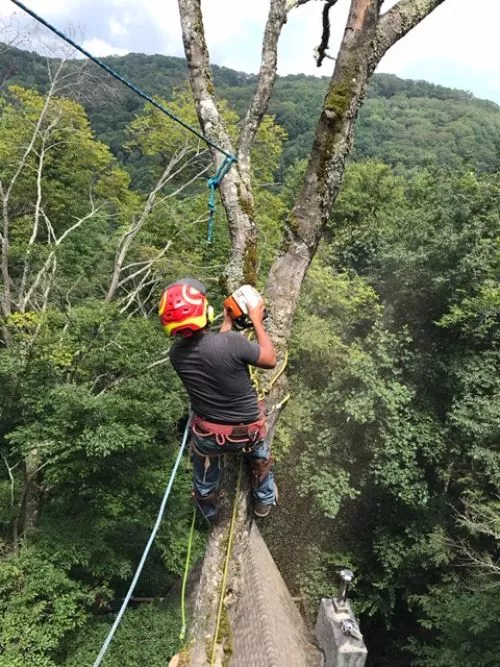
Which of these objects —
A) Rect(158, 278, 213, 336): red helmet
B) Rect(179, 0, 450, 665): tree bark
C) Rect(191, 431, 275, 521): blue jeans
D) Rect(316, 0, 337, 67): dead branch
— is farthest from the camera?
Rect(316, 0, 337, 67): dead branch

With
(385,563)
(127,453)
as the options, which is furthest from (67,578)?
(385,563)

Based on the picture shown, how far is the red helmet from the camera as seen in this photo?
2504 mm

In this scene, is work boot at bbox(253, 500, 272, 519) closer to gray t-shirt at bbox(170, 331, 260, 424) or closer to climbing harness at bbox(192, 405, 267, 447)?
climbing harness at bbox(192, 405, 267, 447)

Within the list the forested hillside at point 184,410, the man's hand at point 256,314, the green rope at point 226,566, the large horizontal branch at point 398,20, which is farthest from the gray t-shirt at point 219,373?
A: the forested hillside at point 184,410

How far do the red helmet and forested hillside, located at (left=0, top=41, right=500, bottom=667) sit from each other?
21.2ft

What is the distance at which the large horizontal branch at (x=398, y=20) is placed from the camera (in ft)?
10.5

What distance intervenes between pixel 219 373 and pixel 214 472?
63 cm

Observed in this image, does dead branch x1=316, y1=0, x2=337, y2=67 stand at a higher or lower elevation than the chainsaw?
higher

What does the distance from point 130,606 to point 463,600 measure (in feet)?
22.9

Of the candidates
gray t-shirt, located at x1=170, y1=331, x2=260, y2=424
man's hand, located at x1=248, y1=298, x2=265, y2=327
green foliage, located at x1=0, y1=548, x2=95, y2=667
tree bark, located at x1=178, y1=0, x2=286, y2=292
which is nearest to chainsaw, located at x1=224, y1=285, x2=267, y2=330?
man's hand, located at x1=248, y1=298, x2=265, y2=327

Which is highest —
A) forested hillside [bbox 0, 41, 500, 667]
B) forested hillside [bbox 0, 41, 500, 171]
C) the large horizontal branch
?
forested hillside [bbox 0, 41, 500, 171]

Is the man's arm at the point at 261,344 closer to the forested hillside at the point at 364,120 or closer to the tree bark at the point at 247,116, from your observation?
the tree bark at the point at 247,116

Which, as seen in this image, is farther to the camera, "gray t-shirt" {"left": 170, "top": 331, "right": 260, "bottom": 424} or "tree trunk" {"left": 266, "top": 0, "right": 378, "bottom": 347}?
"tree trunk" {"left": 266, "top": 0, "right": 378, "bottom": 347}

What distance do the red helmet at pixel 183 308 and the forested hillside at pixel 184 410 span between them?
21.2 ft
